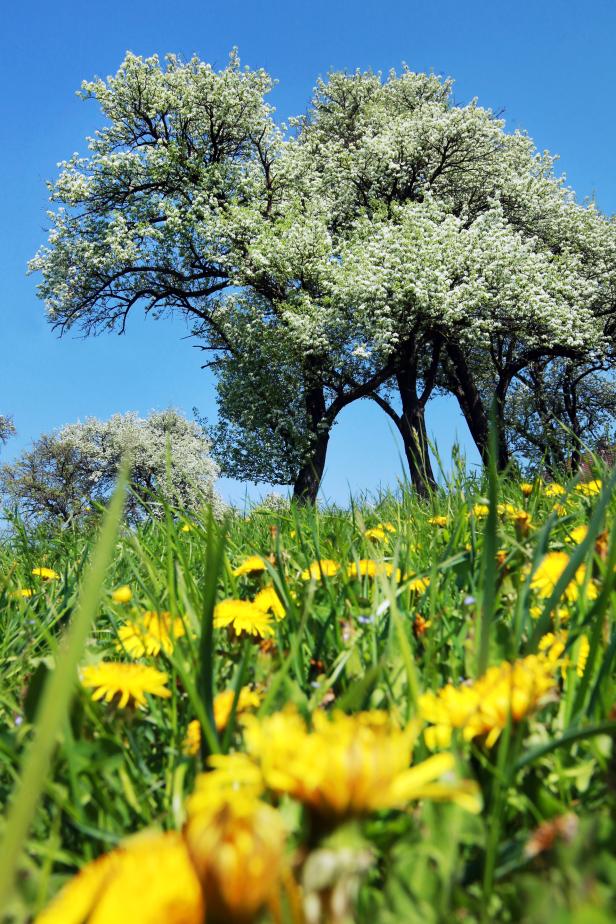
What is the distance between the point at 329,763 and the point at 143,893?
0.12 m

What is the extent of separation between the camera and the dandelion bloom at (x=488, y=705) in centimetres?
66

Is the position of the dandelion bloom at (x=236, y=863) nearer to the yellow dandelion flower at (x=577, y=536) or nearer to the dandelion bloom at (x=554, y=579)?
the dandelion bloom at (x=554, y=579)

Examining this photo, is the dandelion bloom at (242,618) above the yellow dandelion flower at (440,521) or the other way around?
the other way around

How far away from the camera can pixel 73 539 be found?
359 cm

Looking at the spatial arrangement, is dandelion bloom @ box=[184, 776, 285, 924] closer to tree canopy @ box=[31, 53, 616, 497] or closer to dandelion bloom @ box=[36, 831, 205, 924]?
dandelion bloom @ box=[36, 831, 205, 924]

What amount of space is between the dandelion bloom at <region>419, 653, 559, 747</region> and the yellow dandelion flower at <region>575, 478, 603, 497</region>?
1.49 metres

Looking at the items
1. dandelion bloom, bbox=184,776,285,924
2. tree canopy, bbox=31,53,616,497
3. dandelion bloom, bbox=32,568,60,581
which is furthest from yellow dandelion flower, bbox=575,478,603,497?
tree canopy, bbox=31,53,616,497

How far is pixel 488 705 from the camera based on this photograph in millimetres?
671

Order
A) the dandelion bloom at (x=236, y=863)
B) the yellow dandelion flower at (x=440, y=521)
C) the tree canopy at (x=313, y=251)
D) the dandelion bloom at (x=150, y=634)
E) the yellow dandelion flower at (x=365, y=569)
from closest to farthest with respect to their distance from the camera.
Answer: the dandelion bloom at (x=236, y=863), the dandelion bloom at (x=150, y=634), the yellow dandelion flower at (x=365, y=569), the yellow dandelion flower at (x=440, y=521), the tree canopy at (x=313, y=251)

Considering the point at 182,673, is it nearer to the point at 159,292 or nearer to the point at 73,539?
the point at 73,539

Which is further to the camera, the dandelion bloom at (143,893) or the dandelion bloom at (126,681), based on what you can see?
the dandelion bloom at (126,681)

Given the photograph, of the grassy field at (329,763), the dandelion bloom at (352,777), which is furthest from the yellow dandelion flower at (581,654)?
the dandelion bloom at (352,777)

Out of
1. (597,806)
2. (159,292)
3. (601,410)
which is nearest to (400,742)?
(597,806)

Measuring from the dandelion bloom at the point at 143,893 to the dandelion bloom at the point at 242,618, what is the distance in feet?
2.53
